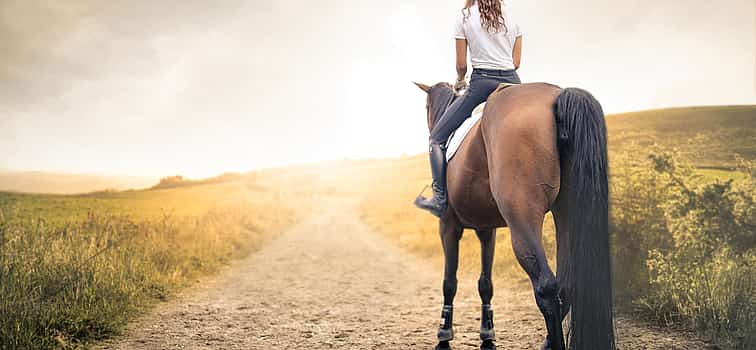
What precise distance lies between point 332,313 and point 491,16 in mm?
4821

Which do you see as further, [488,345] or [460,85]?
[460,85]

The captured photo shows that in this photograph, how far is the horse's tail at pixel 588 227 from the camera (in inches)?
140

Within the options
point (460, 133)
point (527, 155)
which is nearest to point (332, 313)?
point (460, 133)

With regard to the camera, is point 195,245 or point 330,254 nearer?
point 195,245

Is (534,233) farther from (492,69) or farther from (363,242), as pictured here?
(363,242)

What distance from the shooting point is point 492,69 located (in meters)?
4.72

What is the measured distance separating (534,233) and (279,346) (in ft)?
10.7

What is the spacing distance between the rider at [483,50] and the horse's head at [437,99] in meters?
0.98

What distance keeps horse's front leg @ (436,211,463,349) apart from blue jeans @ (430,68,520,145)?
2.87 ft

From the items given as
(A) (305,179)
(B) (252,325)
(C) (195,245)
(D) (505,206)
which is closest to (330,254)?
(C) (195,245)

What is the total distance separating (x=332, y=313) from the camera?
290 inches

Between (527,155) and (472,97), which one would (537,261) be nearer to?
(527,155)

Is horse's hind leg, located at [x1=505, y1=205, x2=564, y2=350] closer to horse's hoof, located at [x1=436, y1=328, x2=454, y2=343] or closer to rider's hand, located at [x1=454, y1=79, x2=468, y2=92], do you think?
horse's hoof, located at [x1=436, y1=328, x2=454, y2=343]

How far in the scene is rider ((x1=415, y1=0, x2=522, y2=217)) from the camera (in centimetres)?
462
